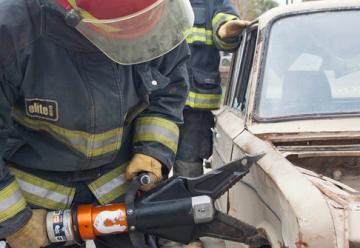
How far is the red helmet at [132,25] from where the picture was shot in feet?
5.47

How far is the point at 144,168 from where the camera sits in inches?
85.4

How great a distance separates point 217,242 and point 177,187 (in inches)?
66.4

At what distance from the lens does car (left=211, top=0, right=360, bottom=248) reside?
158 centimetres

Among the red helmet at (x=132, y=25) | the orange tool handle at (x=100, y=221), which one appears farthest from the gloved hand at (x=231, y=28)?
the orange tool handle at (x=100, y=221)

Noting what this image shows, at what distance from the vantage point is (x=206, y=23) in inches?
149

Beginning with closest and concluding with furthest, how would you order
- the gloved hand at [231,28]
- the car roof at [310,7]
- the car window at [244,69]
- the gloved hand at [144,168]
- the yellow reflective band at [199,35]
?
the gloved hand at [144,168], the car roof at [310,7], the car window at [244,69], the gloved hand at [231,28], the yellow reflective band at [199,35]

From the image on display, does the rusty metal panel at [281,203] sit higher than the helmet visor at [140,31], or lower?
lower

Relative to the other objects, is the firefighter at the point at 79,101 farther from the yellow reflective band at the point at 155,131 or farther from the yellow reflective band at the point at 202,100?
the yellow reflective band at the point at 202,100

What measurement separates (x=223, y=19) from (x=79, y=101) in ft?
6.48

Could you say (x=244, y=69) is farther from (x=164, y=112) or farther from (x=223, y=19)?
(x=164, y=112)

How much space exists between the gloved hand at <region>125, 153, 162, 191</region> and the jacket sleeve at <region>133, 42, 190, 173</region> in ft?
0.10

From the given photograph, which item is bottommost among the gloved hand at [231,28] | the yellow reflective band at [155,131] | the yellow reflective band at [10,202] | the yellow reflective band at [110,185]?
the yellow reflective band at [110,185]

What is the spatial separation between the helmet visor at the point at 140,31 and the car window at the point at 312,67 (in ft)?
2.52

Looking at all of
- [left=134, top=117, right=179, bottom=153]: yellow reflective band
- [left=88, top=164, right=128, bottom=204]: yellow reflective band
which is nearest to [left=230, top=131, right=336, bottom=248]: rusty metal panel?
[left=134, top=117, right=179, bottom=153]: yellow reflective band
